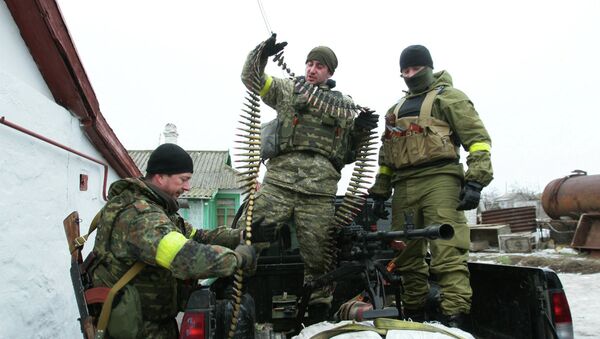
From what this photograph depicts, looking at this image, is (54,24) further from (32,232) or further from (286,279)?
(286,279)

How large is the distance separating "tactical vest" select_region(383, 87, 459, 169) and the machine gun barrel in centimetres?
89

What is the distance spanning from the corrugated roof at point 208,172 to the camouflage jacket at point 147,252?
1669 centimetres

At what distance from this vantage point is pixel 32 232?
4410mm

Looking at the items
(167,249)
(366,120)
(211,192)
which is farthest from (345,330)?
(211,192)

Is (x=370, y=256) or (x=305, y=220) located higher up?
(x=305, y=220)

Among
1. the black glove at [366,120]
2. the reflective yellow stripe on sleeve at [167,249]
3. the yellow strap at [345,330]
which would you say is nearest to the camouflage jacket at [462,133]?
the black glove at [366,120]

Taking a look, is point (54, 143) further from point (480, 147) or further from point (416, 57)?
point (480, 147)

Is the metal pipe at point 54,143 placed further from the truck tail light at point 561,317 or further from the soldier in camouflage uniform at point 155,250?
the truck tail light at point 561,317

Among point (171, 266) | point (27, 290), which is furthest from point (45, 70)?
point (171, 266)

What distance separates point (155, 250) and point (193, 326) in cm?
43

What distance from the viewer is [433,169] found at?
137 inches

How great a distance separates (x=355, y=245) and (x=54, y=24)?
395 cm

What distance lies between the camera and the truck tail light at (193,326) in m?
2.21

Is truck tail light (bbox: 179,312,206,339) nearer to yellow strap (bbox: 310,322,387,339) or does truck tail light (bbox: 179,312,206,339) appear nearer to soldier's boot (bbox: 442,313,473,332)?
yellow strap (bbox: 310,322,387,339)
